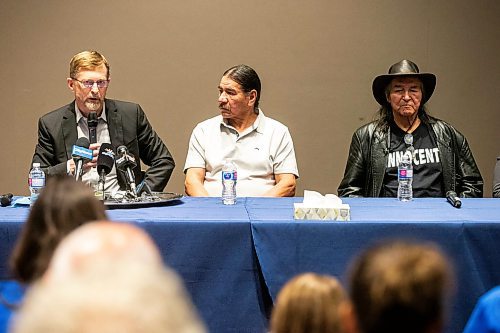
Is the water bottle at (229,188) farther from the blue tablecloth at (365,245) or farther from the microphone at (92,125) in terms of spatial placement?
the microphone at (92,125)

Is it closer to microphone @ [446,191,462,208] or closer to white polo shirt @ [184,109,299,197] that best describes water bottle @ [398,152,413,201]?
microphone @ [446,191,462,208]

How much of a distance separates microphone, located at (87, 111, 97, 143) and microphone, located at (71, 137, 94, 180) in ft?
1.42

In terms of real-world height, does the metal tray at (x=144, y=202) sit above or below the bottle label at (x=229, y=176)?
below

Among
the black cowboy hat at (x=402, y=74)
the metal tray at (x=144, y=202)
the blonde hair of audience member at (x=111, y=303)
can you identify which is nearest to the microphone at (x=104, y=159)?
the metal tray at (x=144, y=202)

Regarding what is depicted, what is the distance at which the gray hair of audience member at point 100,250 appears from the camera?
82 centimetres

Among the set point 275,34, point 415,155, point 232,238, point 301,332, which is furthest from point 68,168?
point 301,332

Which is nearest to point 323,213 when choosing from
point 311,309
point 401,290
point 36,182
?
point 36,182

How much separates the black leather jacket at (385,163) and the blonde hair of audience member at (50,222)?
2698mm

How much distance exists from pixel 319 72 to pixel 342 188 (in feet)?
4.35

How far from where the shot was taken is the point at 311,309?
1182 millimetres

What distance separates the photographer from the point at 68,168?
352 centimetres

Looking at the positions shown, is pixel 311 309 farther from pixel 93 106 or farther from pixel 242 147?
pixel 242 147

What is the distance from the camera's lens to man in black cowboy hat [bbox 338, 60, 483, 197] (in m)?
3.97

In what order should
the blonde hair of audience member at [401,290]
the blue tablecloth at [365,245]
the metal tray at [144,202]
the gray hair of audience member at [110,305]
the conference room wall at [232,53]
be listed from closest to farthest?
1. the gray hair of audience member at [110,305]
2. the blonde hair of audience member at [401,290]
3. the blue tablecloth at [365,245]
4. the metal tray at [144,202]
5. the conference room wall at [232,53]
